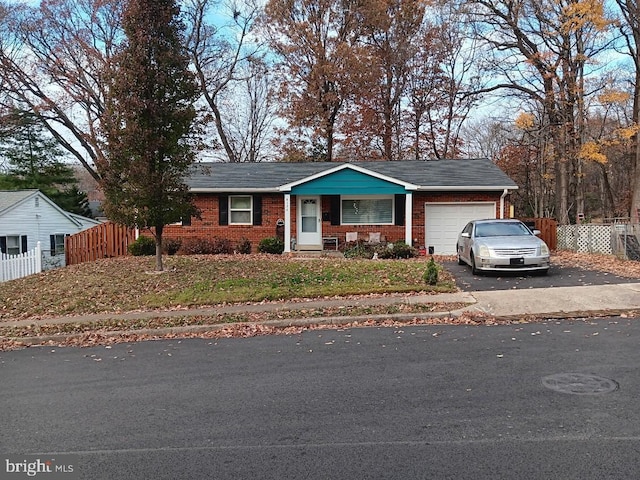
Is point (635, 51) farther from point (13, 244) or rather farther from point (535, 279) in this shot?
point (13, 244)

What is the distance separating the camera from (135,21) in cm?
1241

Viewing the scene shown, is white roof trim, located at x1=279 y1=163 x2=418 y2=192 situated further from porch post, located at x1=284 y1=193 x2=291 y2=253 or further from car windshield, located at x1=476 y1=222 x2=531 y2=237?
car windshield, located at x1=476 y1=222 x2=531 y2=237

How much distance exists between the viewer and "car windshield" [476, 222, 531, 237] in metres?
13.7

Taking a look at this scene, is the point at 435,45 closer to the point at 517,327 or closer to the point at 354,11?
the point at 354,11

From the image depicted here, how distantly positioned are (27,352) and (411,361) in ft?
19.3

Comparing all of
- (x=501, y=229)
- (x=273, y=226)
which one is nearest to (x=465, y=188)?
(x=501, y=229)

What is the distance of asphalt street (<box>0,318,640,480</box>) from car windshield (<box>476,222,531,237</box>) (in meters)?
6.48

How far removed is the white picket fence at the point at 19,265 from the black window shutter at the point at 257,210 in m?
8.26

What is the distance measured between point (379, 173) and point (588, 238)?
8.22 metres

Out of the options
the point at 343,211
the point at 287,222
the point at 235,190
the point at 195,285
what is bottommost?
the point at 195,285

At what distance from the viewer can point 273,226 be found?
821 inches

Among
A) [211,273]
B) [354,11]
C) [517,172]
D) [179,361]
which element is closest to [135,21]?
[211,273]

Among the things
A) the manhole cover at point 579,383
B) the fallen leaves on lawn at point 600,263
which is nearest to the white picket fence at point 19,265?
the manhole cover at point 579,383

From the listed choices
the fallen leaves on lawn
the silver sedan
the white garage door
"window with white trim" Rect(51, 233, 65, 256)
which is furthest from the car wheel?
"window with white trim" Rect(51, 233, 65, 256)
